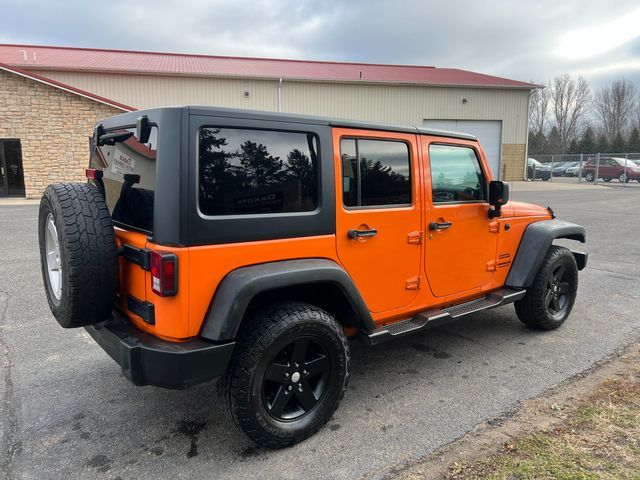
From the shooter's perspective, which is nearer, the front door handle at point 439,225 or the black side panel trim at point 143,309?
the black side panel trim at point 143,309

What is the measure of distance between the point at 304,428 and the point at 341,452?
0.25 metres

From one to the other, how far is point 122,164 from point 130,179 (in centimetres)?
18

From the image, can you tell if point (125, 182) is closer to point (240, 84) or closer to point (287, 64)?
point (240, 84)

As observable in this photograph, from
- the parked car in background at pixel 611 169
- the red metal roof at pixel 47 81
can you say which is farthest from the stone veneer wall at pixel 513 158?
the red metal roof at pixel 47 81

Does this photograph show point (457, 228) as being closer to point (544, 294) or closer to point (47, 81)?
point (544, 294)

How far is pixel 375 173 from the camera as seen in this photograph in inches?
126

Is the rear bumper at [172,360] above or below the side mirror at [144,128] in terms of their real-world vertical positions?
below

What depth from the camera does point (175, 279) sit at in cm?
237

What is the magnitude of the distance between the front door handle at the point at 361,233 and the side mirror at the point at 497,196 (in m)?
1.37

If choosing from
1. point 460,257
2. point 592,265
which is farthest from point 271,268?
point 592,265

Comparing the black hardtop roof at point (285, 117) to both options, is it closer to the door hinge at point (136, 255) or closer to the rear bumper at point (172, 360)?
the door hinge at point (136, 255)

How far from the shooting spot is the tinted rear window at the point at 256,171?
2484mm

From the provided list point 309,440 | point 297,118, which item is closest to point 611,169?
point 297,118

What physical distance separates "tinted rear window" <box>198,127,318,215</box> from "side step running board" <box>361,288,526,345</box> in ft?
3.28
